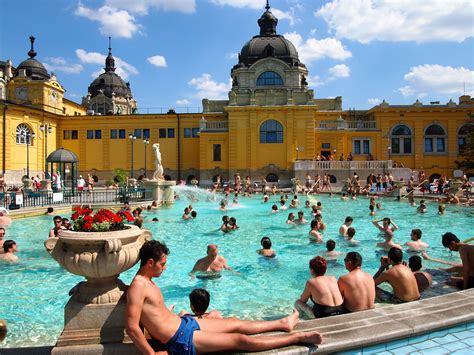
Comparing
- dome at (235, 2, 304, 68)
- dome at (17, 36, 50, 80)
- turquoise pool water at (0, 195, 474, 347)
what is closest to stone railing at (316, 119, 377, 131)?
dome at (235, 2, 304, 68)

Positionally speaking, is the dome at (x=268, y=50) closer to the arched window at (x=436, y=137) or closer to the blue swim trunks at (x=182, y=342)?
the arched window at (x=436, y=137)

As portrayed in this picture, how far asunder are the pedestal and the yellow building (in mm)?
14280

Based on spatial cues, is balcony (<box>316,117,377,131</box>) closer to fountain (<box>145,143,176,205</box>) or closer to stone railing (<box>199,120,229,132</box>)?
stone railing (<box>199,120,229,132</box>)

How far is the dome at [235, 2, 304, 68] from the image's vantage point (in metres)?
44.0

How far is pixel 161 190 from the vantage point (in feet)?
76.8

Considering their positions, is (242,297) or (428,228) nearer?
(242,297)

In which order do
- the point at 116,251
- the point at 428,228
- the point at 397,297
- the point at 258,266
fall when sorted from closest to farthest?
1. the point at 116,251
2. the point at 397,297
3. the point at 258,266
4. the point at 428,228

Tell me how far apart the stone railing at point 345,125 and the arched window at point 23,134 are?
30000mm

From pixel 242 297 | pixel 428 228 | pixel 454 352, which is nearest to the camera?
pixel 454 352

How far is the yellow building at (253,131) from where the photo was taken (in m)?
39.6

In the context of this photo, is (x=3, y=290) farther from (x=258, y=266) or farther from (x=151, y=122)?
(x=151, y=122)

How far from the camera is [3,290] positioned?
758 cm

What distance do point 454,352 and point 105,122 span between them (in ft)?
147

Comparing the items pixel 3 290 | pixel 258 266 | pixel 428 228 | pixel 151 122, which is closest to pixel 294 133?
pixel 151 122
